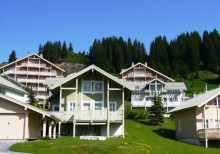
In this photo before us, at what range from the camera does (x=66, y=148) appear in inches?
917

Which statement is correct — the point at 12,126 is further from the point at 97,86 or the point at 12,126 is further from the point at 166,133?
the point at 166,133

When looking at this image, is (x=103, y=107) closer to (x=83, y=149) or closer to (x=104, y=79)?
(x=104, y=79)

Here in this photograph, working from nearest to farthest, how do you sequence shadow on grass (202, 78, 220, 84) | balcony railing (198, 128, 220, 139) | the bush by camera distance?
balcony railing (198, 128, 220, 139) → the bush → shadow on grass (202, 78, 220, 84)

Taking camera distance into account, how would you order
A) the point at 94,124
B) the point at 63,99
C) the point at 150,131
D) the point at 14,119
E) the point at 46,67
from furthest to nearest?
the point at 46,67 < the point at 150,131 < the point at 63,99 < the point at 94,124 < the point at 14,119

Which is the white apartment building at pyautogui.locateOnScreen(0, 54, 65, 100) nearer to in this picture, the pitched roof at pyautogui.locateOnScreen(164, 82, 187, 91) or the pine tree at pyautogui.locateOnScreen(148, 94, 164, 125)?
the pitched roof at pyautogui.locateOnScreen(164, 82, 187, 91)

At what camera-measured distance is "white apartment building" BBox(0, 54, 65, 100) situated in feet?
304

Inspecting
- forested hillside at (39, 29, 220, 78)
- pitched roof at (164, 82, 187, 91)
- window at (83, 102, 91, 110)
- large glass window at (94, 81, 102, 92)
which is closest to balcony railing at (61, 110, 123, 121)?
window at (83, 102, 91, 110)

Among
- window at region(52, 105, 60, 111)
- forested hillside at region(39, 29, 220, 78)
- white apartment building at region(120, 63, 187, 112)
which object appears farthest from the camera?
forested hillside at region(39, 29, 220, 78)

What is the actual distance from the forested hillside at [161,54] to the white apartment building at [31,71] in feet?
133

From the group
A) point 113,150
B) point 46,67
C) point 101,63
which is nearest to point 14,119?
point 113,150

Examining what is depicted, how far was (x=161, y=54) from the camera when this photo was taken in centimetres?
14150

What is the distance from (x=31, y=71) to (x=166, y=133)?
2265 inches

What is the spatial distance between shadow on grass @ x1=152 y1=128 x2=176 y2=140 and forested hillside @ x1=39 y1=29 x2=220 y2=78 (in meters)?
79.1

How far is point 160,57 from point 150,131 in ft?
325
